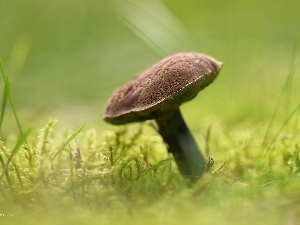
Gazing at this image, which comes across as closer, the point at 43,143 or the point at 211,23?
the point at 43,143

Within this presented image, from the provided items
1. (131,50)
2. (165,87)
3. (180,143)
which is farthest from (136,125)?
(131,50)

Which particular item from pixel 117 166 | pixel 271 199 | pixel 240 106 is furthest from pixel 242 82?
pixel 271 199

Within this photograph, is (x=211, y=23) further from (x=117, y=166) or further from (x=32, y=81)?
(x=117, y=166)

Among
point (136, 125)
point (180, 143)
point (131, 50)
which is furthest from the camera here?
point (131, 50)

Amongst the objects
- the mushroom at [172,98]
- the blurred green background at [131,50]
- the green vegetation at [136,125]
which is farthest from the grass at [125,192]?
the blurred green background at [131,50]

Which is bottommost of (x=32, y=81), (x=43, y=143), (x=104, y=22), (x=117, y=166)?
(x=117, y=166)

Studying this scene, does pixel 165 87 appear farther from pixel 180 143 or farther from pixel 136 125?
pixel 136 125

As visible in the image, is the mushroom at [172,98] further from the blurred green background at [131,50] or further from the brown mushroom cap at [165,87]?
the blurred green background at [131,50]
